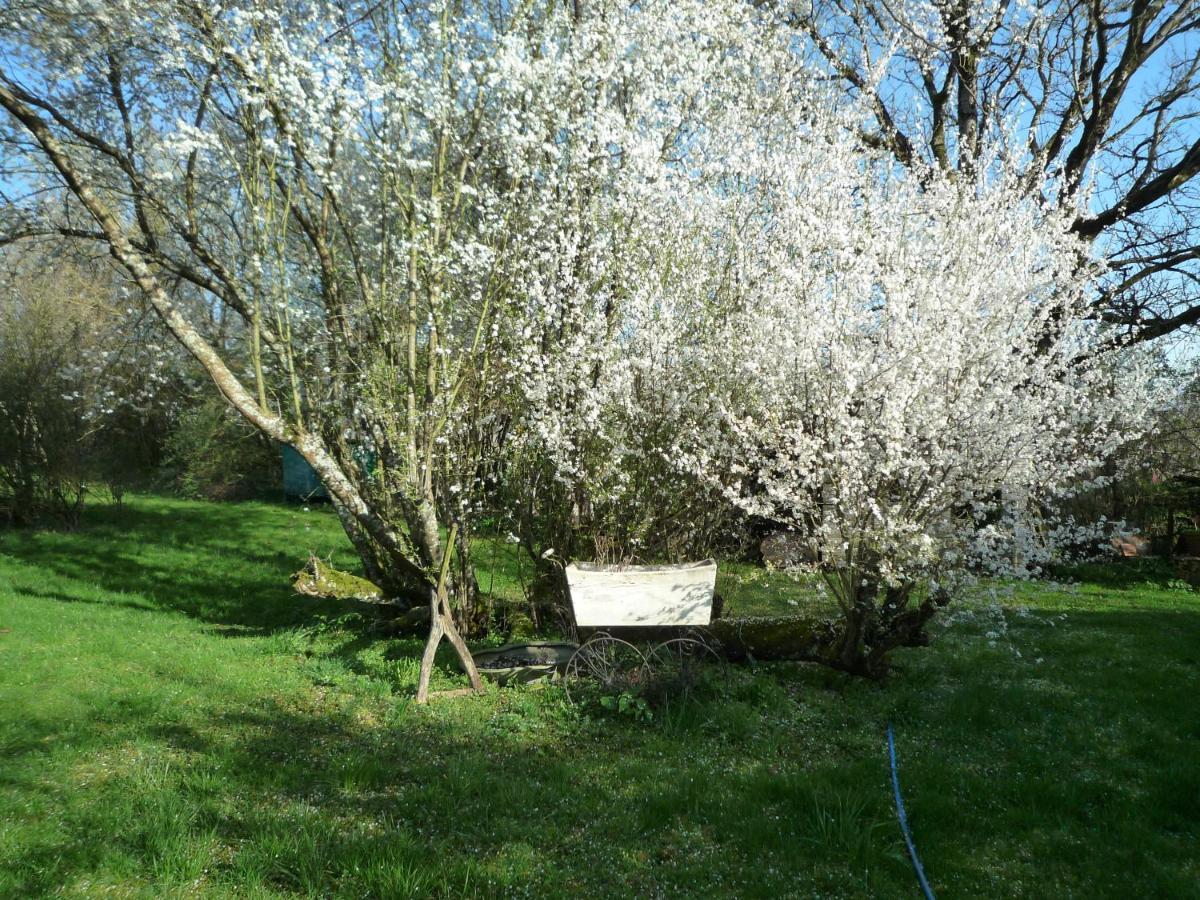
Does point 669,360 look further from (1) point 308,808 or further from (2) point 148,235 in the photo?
(2) point 148,235

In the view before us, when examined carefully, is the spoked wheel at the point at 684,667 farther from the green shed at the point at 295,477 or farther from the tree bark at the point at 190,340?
the green shed at the point at 295,477

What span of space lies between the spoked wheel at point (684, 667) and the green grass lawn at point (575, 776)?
0.60 feet

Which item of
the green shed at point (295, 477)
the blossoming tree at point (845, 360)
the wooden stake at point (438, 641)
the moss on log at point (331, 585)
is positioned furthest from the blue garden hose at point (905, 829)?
the green shed at point (295, 477)

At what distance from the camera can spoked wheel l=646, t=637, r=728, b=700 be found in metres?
5.20

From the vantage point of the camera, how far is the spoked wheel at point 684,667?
5.20 meters

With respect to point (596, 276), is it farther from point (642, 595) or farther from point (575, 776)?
point (575, 776)

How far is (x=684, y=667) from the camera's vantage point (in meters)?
5.30

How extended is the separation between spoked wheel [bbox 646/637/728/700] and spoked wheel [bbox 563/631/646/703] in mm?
111

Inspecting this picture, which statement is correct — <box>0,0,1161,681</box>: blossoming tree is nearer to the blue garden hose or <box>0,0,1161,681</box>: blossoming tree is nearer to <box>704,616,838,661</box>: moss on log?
<box>704,616,838,661</box>: moss on log

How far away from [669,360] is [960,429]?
2.14m

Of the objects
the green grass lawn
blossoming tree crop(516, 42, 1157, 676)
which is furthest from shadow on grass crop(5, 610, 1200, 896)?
blossoming tree crop(516, 42, 1157, 676)

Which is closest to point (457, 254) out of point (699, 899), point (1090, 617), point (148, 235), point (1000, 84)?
point (148, 235)

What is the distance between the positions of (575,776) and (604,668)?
1270 millimetres

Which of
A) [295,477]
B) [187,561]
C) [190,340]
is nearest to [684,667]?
[190,340]
